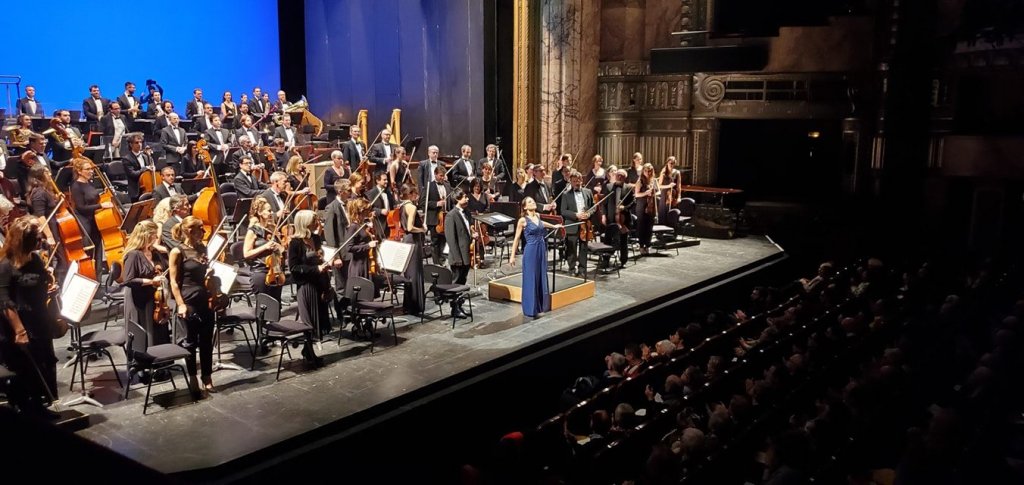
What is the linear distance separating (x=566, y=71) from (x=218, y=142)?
261 inches

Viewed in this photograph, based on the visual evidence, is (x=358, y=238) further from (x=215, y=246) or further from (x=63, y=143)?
(x=63, y=143)

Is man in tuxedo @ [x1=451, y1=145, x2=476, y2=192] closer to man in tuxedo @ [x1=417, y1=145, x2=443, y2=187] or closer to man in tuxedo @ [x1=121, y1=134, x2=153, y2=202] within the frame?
man in tuxedo @ [x1=417, y1=145, x2=443, y2=187]

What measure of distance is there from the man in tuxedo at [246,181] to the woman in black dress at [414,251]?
2582 millimetres

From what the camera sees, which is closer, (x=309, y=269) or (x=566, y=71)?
(x=309, y=269)

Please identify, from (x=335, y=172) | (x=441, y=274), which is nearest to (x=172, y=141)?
(x=335, y=172)

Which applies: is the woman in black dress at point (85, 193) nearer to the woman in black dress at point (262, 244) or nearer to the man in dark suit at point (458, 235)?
the woman in black dress at point (262, 244)

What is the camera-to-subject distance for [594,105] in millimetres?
16688

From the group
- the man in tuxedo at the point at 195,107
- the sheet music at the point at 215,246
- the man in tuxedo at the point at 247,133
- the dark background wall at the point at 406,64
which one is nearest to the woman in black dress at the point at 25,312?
the sheet music at the point at 215,246

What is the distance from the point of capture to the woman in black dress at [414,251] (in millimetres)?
8898

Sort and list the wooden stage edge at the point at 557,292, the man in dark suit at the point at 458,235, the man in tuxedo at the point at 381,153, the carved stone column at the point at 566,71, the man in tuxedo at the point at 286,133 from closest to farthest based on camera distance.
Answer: the man in dark suit at the point at 458,235 → the wooden stage edge at the point at 557,292 → the man in tuxedo at the point at 381,153 → the man in tuxedo at the point at 286,133 → the carved stone column at the point at 566,71

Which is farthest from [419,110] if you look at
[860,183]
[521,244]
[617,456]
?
[617,456]

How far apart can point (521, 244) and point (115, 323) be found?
19.9 feet

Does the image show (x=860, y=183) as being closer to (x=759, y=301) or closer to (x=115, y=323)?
(x=759, y=301)

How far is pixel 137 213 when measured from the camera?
28.9 ft
